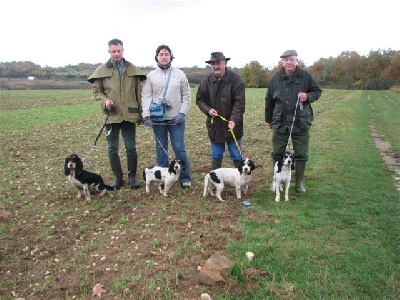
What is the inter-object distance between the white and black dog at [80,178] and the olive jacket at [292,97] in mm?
4154

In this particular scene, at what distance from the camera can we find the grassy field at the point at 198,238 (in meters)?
4.43

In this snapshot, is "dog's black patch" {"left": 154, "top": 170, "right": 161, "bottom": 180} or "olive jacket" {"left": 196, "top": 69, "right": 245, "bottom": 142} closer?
"olive jacket" {"left": 196, "top": 69, "right": 245, "bottom": 142}

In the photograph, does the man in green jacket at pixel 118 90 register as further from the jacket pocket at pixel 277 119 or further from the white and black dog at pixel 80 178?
the jacket pocket at pixel 277 119

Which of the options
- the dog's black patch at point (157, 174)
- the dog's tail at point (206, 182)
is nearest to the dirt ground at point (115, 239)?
the dog's tail at point (206, 182)

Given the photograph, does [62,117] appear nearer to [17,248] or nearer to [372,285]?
[17,248]

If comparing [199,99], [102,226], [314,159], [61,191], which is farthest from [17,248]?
[314,159]

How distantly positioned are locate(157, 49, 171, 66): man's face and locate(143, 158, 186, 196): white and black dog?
210cm

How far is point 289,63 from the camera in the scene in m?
6.88

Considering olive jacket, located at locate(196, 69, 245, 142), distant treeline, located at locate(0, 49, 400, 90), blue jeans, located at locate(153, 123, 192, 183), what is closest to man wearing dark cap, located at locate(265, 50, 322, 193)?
olive jacket, located at locate(196, 69, 245, 142)

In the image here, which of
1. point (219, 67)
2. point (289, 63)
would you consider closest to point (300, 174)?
point (289, 63)

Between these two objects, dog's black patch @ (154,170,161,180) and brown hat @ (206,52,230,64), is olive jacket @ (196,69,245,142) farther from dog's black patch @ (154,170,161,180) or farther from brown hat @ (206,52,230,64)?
dog's black patch @ (154,170,161,180)

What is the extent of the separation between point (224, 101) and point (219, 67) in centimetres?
74

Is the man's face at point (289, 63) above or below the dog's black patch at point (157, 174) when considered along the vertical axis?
above

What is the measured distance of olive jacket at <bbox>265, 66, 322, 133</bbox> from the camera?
714 centimetres
